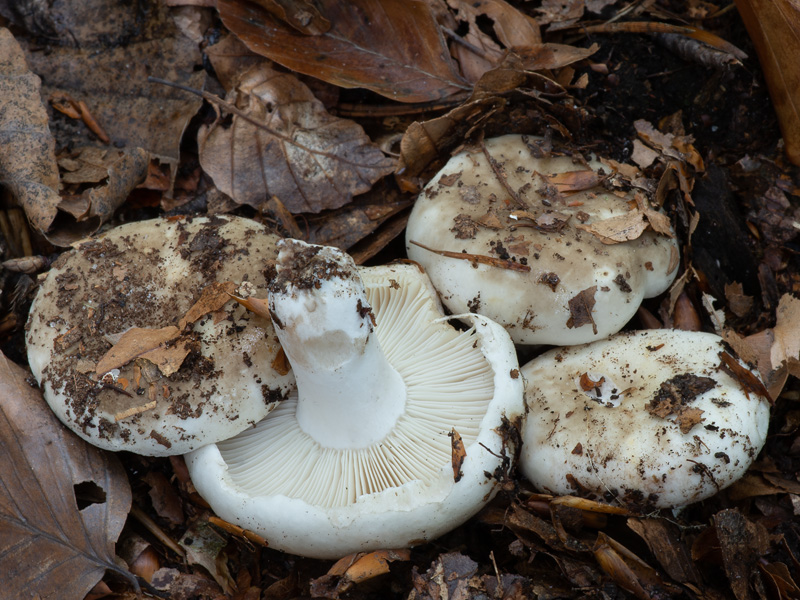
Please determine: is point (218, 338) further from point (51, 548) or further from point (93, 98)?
point (93, 98)

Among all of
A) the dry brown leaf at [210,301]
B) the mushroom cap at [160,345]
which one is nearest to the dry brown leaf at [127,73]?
the mushroom cap at [160,345]

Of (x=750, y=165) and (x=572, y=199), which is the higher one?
(x=572, y=199)

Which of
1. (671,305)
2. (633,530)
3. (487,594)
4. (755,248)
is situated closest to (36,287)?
(487,594)

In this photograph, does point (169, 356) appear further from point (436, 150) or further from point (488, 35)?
point (488, 35)

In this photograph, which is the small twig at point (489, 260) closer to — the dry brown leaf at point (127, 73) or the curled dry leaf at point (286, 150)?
the curled dry leaf at point (286, 150)

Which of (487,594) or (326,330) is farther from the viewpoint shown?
(487,594)

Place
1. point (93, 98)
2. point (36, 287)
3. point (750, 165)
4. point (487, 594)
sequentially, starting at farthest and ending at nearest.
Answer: point (93, 98), point (750, 165), point (36, 287), point (487, 594)

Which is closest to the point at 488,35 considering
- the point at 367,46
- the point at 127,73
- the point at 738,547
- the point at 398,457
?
the point at 367,46
